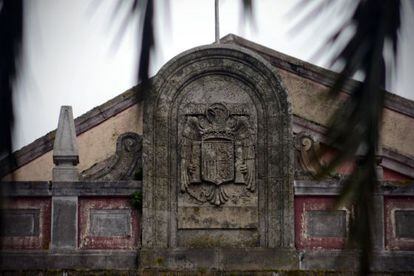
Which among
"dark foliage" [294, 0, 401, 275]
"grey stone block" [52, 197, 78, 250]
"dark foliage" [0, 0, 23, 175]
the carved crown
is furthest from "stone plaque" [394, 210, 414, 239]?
"dark foliage" [0, 0, 23, 175]

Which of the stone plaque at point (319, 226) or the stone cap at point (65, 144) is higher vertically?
the stone cap at point (65, 144)

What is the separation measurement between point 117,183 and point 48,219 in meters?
1.12

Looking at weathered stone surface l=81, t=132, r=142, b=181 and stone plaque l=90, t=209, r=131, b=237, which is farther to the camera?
weathered stone surface l=81, t=132, r=142, b=181

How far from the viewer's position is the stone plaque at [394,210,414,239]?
42.6ft

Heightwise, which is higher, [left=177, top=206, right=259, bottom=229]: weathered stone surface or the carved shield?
the carved shield

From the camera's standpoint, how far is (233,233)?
13.1 m

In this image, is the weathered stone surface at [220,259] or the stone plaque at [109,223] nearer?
the weathered stone surface at [220,259]

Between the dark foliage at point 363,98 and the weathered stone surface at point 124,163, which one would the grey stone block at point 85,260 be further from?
the dark foliage at point 363,98

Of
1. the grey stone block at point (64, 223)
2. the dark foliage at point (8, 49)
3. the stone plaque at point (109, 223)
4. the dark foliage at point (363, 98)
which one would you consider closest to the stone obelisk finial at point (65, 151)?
the grey stone block at point (64, 223)

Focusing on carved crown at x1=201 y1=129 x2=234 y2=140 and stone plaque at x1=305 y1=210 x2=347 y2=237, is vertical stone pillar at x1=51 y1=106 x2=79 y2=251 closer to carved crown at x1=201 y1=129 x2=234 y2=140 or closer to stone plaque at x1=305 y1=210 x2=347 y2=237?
carved crown at x1=201 y1=129 x2=234 y2=140

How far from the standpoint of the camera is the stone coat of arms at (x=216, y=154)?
509 inches

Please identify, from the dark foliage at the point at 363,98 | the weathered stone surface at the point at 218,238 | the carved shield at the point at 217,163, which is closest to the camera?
the dark foliage at the point at 363,98

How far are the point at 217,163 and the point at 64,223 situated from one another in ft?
7.59

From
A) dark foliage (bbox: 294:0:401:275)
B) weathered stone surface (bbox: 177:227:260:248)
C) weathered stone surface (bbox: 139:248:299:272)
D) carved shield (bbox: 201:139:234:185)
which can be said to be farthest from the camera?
weathered stone surface (bbox: 177:227:260:248)
